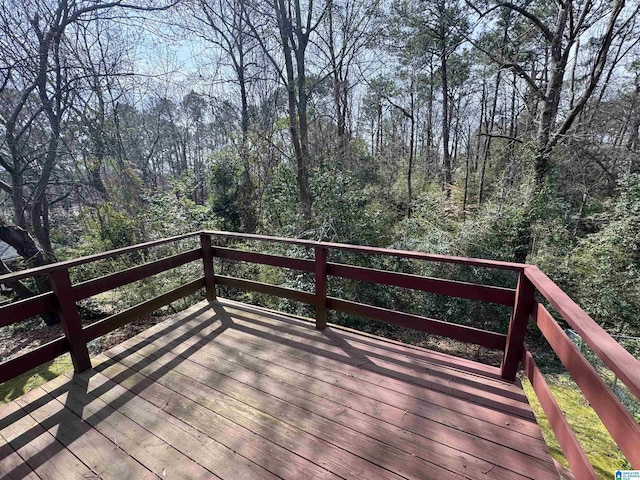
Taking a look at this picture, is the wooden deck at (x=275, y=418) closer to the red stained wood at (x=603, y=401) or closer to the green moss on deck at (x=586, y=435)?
the red stained wood at (x=603, y=401)

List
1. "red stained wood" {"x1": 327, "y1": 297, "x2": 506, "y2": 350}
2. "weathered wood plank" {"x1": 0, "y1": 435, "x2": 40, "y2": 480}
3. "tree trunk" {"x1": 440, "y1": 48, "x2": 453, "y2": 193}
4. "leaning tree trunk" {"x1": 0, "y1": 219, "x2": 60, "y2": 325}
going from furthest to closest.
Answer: "tree trunk" {"x1": 440, "y1": 48, "x2": 453, "y2": 193}, "leaning tree trunk" {"x1": 0, "y1": 219, "x2": 60, "y2": 325}, "red stained wood" {"x1": 327, "y1": 297, "x2": 506, "y2": 350}, "weathered wood plank" {"x1": 0, "y1": 435, "x2": 40, "y2": 480}

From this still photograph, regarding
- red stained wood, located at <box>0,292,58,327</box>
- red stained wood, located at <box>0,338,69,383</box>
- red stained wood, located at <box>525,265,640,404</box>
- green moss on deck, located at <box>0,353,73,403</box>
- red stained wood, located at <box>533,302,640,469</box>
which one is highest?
red stained wood, located at <box>525,265,640,404</box>

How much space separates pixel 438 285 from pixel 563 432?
104cm

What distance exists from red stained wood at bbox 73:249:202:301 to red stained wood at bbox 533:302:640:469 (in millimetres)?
2973

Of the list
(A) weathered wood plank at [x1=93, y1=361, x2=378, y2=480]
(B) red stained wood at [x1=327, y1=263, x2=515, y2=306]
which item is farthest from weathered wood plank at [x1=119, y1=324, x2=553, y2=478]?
(B) red stained wood at [x1=327, y1=263, x2=515, y2=306]

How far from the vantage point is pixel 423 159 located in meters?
17.8

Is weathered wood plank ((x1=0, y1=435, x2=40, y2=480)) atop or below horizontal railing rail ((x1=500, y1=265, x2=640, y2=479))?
below

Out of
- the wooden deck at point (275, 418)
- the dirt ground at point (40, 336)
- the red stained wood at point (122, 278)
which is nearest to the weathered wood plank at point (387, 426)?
the wooden deck at point (275, 418)

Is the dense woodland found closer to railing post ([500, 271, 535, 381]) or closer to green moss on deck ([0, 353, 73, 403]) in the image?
green moss on deck ([0, 353, 73, 403])

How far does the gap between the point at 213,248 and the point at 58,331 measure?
16.4 ft

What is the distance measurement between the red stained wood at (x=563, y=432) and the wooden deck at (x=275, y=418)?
0.21 metres

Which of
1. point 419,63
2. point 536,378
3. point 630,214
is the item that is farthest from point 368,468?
point 419,63

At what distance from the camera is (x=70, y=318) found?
217cm

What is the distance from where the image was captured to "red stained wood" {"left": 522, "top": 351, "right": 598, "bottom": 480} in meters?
1.22
